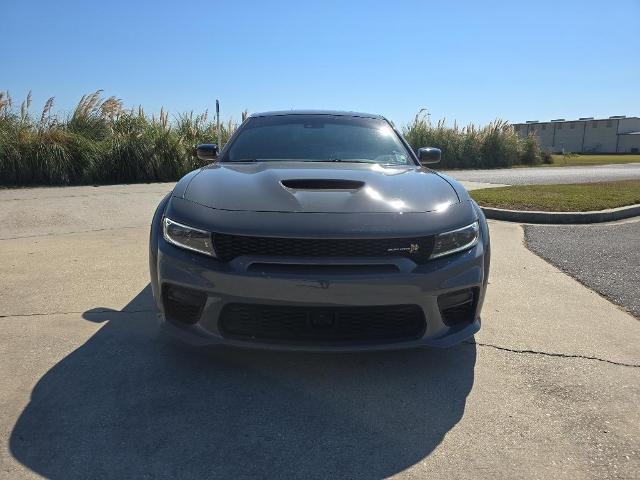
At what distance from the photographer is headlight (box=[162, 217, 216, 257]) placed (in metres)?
2.53

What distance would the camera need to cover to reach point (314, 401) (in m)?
2.48

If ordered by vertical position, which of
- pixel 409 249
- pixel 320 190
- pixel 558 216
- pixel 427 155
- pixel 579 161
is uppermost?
pixel 427 155

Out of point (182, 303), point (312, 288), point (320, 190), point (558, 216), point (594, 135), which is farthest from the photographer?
point (594, 135)

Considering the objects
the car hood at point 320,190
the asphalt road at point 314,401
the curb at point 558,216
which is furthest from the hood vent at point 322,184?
the curb at point 558,216

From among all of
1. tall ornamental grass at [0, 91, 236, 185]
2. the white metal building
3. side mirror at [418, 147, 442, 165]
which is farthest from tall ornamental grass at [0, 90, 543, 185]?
the white metal building

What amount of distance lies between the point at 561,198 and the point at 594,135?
6425 centimetres

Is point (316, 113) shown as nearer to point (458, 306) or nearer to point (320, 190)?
point (320, 190)

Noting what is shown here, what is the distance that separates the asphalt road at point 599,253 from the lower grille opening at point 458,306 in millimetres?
1854

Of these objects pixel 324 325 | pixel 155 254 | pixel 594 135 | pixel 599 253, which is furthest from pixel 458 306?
pixel 594 135

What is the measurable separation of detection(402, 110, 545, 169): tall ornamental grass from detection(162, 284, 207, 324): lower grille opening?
19.3 metres

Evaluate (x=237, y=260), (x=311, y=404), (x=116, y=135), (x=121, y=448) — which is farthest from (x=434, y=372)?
(x=116, y=135)

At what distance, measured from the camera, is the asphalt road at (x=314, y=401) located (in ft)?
6.66

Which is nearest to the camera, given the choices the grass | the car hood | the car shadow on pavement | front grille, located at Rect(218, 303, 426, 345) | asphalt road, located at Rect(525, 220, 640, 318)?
the car shadow on pavement

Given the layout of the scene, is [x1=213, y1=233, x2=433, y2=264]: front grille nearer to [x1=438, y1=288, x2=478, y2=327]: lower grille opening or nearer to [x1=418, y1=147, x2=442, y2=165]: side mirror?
[x1=438, y1=288, x2=478, y2=327]: lower grille opening
